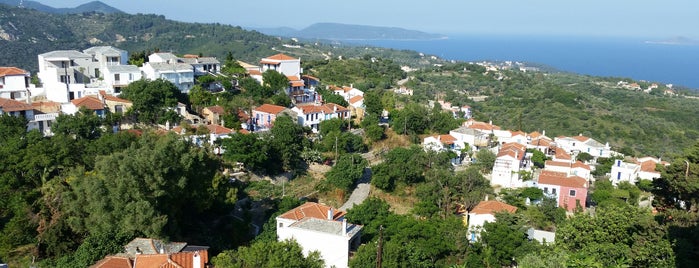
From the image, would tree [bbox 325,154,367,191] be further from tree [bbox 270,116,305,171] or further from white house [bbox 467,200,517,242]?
white house [bbox 467,200,517,242]

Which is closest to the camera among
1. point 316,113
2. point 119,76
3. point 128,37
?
point 119,76

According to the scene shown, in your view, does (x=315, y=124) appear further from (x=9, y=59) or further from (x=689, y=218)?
(x=9, y=59)

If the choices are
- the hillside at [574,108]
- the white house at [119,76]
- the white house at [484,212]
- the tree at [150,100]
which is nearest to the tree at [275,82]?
the tree at [150,100]

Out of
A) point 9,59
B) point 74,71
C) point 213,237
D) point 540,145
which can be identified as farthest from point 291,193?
point 9,59

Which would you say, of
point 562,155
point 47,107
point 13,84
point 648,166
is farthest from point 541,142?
point 13,84

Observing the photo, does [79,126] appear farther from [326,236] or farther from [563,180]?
[563,180]
